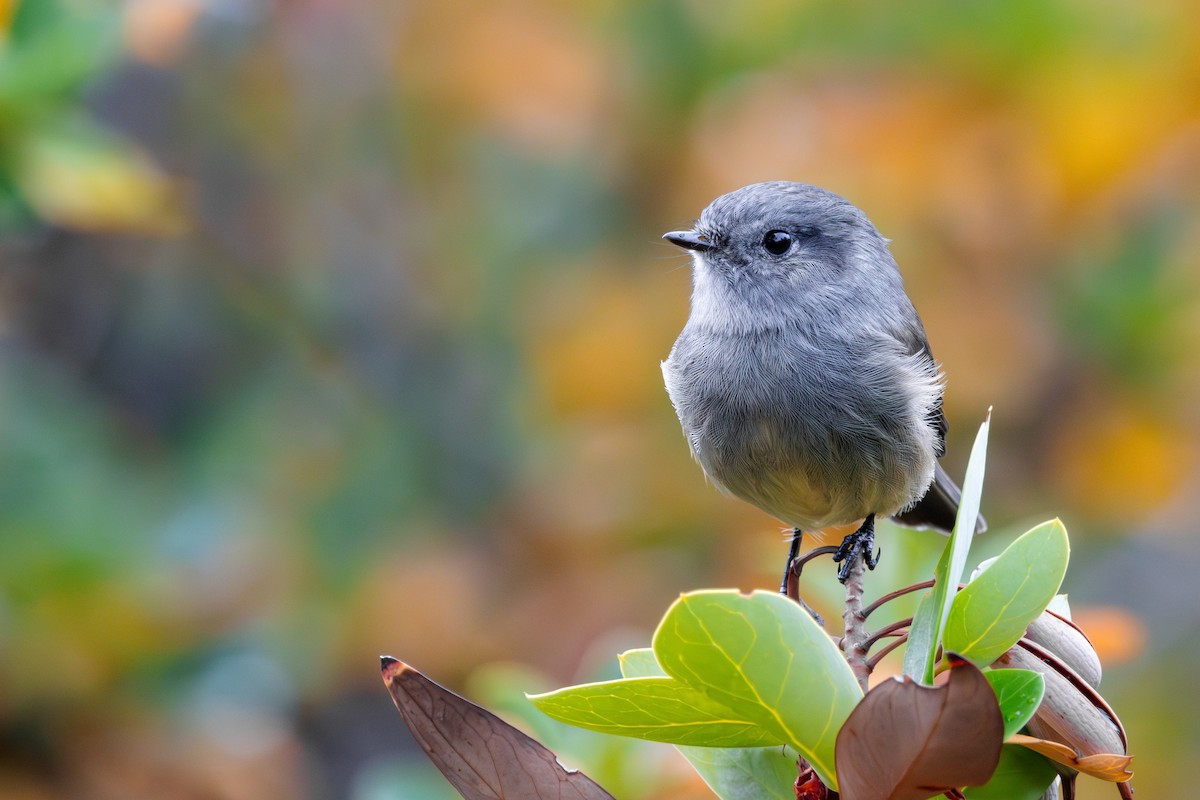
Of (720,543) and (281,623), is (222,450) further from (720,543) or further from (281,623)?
(720,543)

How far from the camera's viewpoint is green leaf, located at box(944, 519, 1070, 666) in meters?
1.65

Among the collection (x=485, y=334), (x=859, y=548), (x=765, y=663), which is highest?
(x=485, y=334)

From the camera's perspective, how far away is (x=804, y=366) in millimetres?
3092

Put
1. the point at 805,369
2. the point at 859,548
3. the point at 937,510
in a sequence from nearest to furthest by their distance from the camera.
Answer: the point at 859,548, the point at 805,369, the point at 937,510

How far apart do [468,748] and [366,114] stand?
179 inches

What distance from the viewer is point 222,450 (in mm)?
4902

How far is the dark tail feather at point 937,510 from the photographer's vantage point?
12.2 feet

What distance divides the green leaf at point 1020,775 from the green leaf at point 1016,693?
169 millimetres

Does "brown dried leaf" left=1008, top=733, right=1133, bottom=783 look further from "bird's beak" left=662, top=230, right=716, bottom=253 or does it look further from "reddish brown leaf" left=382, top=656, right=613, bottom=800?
"bird's beak" left=662, top=230, right=716, bottom=253

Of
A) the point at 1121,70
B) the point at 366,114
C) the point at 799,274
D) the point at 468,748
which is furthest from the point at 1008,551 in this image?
the point at 366,114

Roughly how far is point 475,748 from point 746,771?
45 centimetres

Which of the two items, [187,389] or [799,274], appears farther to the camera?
[187,389]

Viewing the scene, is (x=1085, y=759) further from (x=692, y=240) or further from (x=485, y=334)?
(x=485, y=334)

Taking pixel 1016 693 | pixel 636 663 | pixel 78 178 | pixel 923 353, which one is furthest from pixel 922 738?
pixel 78 178
